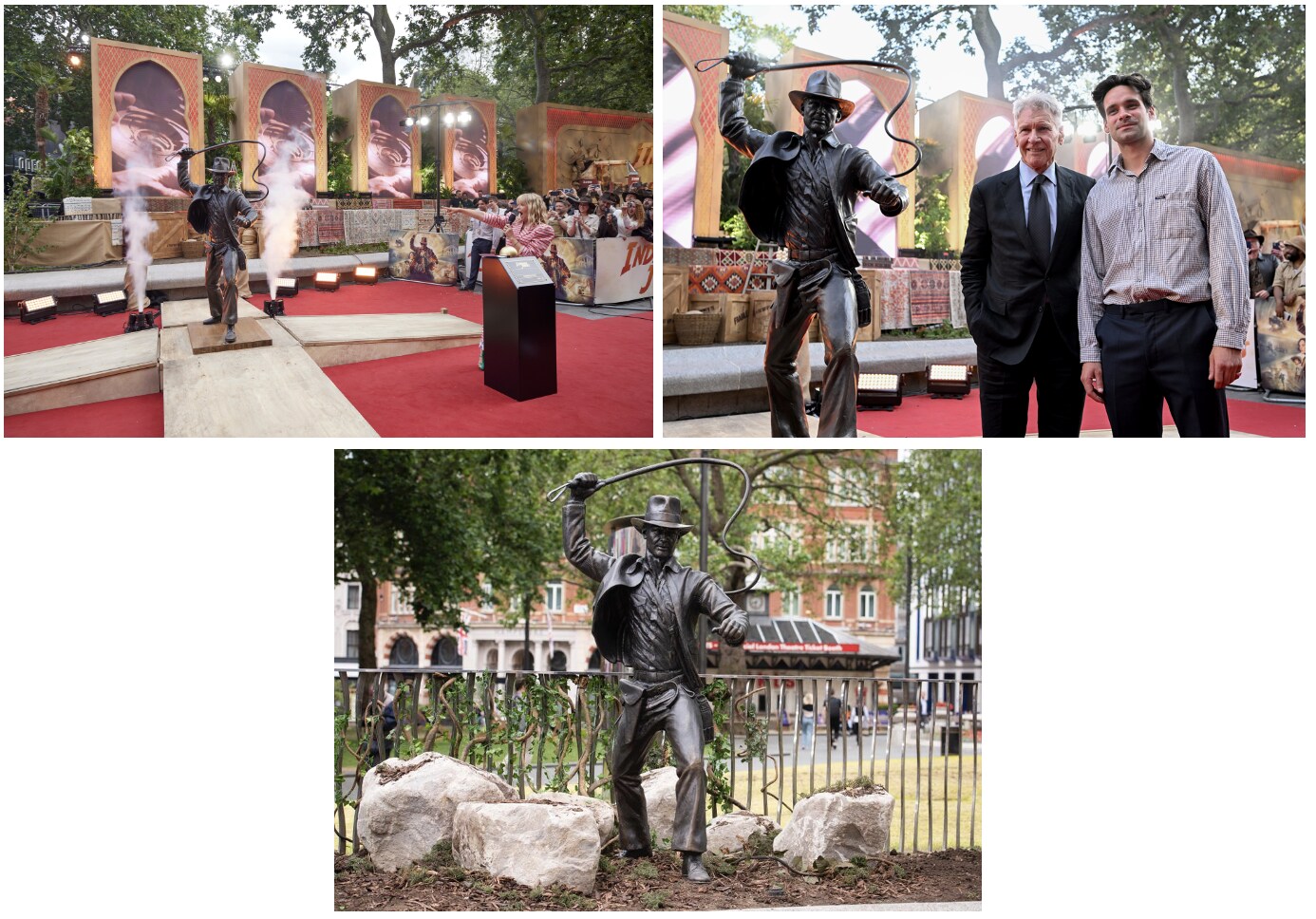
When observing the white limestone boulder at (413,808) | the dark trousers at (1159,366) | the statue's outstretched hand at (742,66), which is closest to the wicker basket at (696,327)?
the statue's outstretched hand at (742,66)

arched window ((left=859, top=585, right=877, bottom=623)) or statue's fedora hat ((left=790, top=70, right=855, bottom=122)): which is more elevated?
statue's fedora hat ((left=790, top=70, right=855, bottom=122))

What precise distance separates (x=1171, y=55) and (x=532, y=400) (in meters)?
3.61

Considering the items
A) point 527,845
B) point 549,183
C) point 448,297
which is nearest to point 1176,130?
point 549,183

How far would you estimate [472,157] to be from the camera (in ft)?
20.9

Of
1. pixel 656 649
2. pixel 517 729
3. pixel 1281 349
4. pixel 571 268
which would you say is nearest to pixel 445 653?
pixel 517 729

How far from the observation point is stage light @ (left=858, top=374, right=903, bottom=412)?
614cm

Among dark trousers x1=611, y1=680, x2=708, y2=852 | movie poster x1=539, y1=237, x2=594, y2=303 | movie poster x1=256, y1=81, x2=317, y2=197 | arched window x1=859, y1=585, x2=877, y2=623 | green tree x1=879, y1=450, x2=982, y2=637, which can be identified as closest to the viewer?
dark trousers x1=611, y1=680, x2=708, y2=852

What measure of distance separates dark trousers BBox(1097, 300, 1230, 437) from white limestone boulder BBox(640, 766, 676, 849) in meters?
2.83

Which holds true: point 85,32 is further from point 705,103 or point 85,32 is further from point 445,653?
point 445,653

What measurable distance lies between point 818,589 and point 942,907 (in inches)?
169

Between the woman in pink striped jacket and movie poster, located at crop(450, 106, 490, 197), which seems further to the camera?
the woman in pink striped jacket

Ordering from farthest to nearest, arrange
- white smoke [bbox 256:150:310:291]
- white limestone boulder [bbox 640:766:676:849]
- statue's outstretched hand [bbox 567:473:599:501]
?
white limestone boulder [bbox 640:766:676:849]
white smoke [bbox 256:150:310:291]
statue's outstretched hand [bbox 567:473:599:501]

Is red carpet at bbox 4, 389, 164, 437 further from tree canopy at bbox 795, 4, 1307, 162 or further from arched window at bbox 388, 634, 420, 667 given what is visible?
tree canopy at bbox 795, 4, 1307, 162

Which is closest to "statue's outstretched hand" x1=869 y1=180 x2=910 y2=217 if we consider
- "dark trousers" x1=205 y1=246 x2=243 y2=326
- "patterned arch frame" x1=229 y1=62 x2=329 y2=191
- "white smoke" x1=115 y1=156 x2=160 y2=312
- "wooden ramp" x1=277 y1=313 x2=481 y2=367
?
"wooden ramp" x1=277 y1=313 x2=481 y2=367
